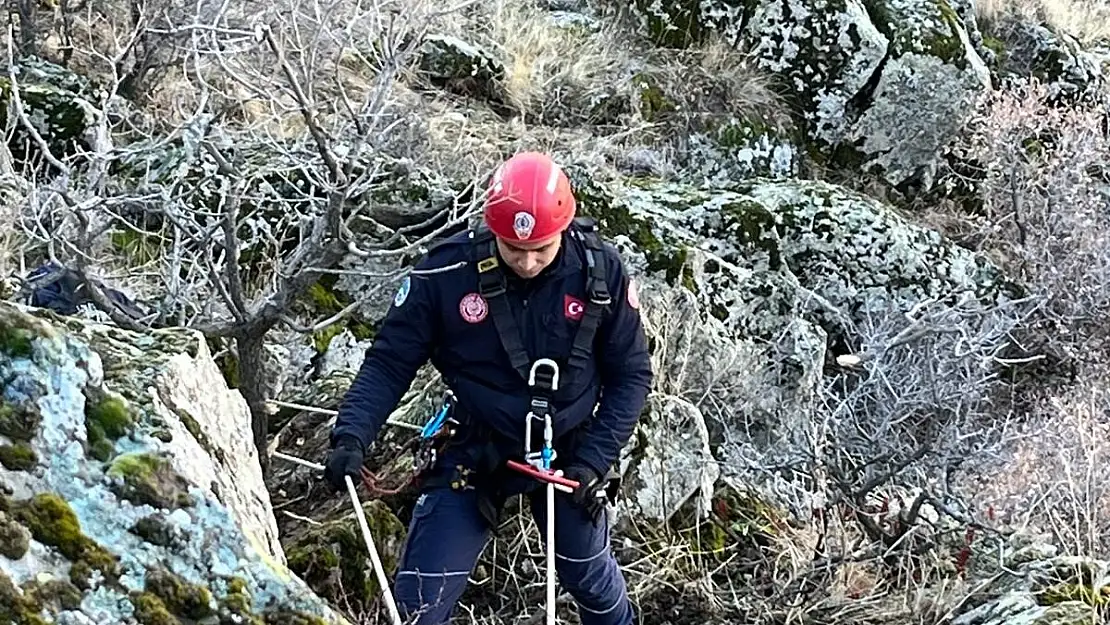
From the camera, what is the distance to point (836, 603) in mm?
4125

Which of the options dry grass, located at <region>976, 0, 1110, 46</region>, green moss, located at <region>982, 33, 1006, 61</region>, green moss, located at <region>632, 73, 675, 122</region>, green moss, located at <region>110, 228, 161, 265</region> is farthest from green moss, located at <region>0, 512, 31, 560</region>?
dry grass, located at <region>976, 0, 1110, 46</region>

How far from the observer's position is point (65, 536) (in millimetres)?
1645

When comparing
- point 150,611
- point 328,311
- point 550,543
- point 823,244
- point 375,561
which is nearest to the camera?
point 150,611

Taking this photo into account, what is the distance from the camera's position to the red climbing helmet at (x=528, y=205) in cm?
332

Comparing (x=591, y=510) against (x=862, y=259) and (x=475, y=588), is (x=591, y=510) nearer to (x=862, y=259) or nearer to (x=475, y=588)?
(x=475, y=588)

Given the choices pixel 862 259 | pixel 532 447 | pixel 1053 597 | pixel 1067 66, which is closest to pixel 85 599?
pixel 532 447

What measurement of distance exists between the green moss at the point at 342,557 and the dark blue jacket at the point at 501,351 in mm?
547

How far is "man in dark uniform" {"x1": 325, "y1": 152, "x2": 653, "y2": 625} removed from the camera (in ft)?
11.2

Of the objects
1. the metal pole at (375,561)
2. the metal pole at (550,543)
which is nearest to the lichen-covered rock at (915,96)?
the metal pole at (550,543)

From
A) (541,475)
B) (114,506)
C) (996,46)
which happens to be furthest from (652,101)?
(114,506)

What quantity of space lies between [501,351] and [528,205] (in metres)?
0.47

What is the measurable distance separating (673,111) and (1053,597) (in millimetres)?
5849

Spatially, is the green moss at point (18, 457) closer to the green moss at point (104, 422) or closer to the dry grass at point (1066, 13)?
the green moss at point (104, 422)

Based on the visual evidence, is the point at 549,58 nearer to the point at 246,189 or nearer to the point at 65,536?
the point at 246,189
